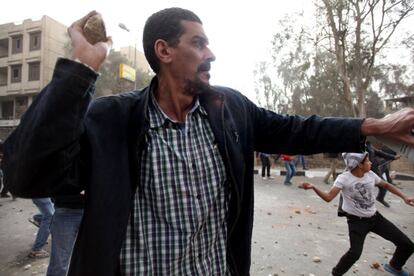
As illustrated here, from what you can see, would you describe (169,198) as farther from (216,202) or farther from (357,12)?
(357,12)

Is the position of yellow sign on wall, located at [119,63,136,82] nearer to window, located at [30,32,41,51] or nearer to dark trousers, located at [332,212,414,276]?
dark trousers, located at [332,212,414,276]

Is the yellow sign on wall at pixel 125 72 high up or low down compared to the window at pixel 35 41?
down

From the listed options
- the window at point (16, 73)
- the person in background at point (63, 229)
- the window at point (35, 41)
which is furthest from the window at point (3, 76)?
the person in background at point (63, 229)


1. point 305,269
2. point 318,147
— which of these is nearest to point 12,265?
point 305,269

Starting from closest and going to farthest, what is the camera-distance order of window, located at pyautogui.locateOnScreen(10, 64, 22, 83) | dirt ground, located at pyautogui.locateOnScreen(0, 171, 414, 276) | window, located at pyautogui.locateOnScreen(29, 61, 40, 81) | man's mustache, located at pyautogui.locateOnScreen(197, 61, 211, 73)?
man's mustache, located at pyautogui.locateOnScreen(197, 61, 211, 73), dirt ground, located at pyautogui.locateOnScreen(0, 171, 414, 276), window, located at pyautogui.locateOnScreen(29, 61, 40, 81), window, located at pyautogui.locateOnScreen(10, 64, 22, 83)

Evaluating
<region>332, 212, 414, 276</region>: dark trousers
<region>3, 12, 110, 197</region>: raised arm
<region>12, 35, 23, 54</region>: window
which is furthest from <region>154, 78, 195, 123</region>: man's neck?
<region>12, 35, 23, 54</region>: window

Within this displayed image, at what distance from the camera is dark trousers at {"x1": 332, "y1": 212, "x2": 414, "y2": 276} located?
4.02 meters

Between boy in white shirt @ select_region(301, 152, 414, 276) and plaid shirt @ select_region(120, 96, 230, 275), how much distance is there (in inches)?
120

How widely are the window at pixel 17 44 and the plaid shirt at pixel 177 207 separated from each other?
42262mm

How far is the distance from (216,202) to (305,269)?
3613 mm

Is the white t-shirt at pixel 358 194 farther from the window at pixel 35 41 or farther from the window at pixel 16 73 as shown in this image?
the window at pixel 16 73

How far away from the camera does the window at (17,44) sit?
123 feet

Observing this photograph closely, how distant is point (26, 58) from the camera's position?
3675 centimetres

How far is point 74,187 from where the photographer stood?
3.99 feet
